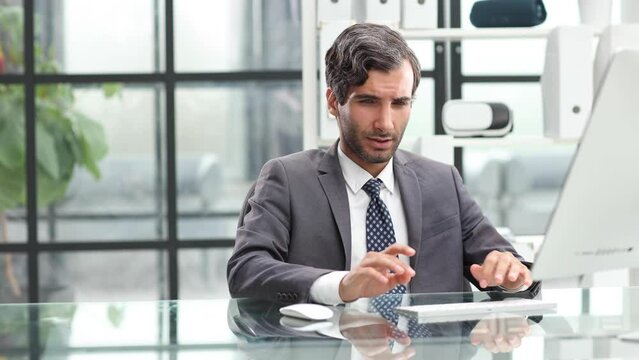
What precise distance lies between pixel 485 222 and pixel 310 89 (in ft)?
4.27

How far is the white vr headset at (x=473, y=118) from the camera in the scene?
3.57m

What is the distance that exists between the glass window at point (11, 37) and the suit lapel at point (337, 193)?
2.70m

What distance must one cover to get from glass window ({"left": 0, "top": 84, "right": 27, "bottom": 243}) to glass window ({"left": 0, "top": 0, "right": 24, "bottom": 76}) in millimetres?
91

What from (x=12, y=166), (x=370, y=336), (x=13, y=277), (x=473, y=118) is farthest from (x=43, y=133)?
(x=370, y=336)

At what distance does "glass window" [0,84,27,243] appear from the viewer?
15.3 ft

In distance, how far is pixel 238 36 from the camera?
4.74m

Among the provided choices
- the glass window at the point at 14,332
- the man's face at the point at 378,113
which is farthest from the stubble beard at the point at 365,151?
the glass window at the point at 14,332

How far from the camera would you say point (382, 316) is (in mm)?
1746

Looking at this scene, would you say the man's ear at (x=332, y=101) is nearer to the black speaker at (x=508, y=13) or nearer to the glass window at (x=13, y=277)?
the black speaker at (x=508, y=13)

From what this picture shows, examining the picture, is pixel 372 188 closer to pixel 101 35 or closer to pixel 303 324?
pixel 303 324

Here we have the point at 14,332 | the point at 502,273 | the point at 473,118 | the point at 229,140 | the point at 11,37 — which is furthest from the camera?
the point at 229,140

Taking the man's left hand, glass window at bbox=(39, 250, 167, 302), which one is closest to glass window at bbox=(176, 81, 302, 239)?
glass window at bbox=(39, 250, 167, 302)

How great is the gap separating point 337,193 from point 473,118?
1389mm

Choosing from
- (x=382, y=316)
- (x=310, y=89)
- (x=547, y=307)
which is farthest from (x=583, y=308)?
(x=310, y=89)
